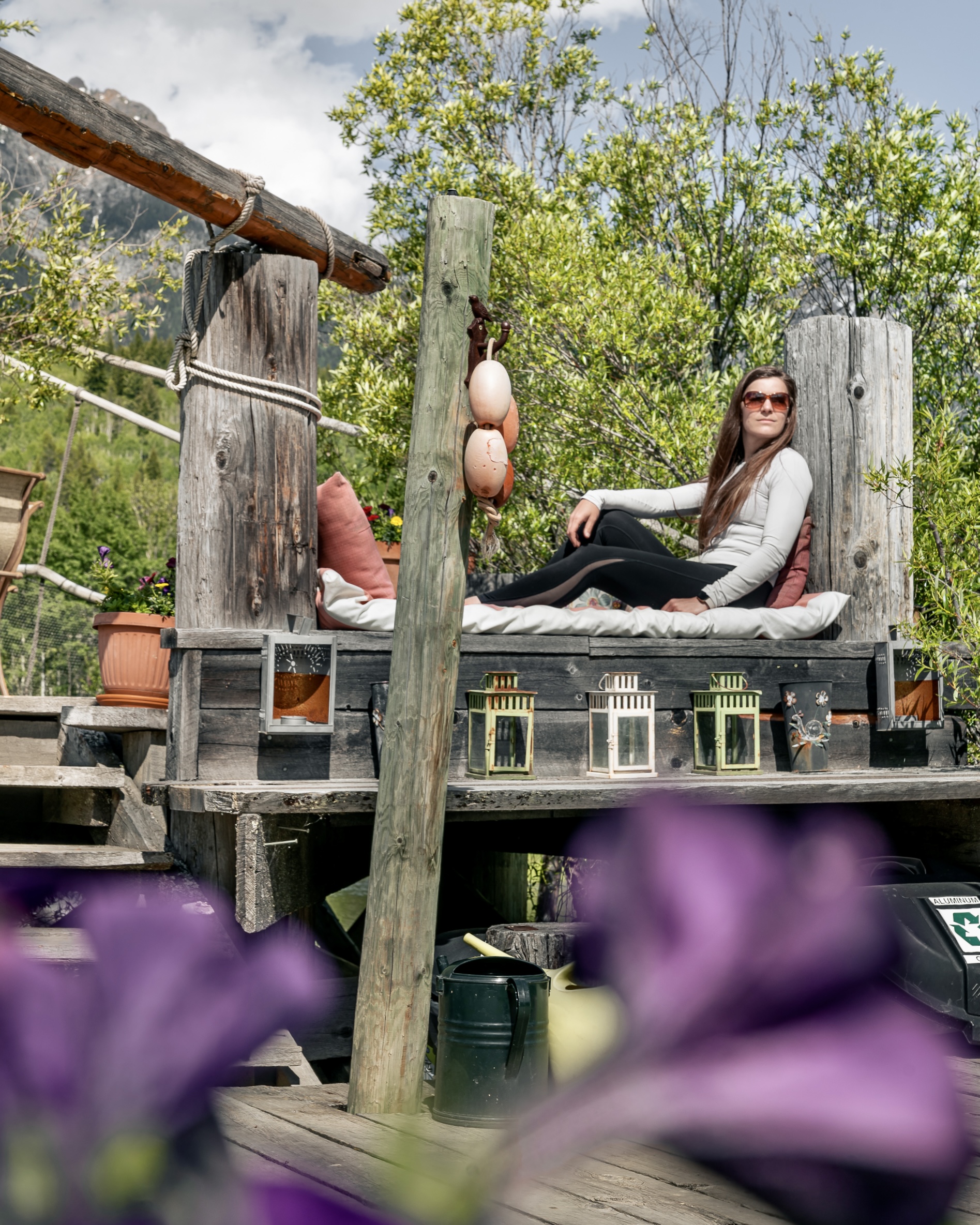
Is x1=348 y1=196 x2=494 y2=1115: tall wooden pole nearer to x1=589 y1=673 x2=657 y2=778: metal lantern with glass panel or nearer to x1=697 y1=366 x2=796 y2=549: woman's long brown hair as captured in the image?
x1=589 y1=673 x2=657 y2=778: metal lantern with glass panel

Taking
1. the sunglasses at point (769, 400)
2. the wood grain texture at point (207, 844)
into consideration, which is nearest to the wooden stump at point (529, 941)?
the wood grain texture at point (207, 844)

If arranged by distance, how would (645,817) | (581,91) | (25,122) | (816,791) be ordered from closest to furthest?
(645,817) < (25,122) < (816,791) < (581,91)

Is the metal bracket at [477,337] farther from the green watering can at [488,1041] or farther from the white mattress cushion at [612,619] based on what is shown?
the green watering can at [488,1041]

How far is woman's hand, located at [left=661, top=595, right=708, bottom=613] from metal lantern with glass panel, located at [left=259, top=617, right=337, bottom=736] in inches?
54.0

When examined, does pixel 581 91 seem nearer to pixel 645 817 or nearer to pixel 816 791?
pixel 816 791

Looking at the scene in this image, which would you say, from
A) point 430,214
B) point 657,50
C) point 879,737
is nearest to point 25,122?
point 430,214

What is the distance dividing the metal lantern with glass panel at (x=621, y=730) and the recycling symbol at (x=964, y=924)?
112cm

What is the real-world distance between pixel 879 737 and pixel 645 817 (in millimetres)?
4844

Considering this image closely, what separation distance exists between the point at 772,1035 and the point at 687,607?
14.9ft

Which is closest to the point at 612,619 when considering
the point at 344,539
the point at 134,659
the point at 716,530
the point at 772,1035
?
the point at 716,530

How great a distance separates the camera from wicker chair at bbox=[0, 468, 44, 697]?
242 inches

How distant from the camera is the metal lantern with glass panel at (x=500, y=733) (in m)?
4.02

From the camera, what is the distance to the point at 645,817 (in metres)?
0.12

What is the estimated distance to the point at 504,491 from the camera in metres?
3.31
